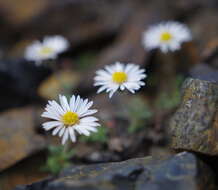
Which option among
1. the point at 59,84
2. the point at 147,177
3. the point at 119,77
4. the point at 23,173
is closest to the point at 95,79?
the point at 119,77

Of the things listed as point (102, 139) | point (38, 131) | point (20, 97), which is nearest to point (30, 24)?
point (20, 97)

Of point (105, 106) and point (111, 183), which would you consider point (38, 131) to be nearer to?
point (105, 106)

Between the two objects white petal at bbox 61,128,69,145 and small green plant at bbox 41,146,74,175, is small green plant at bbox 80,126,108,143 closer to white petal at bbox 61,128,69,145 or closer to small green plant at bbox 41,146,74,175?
small green plant at bbox 41,146,74,175

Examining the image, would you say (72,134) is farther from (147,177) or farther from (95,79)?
→ (95,79)

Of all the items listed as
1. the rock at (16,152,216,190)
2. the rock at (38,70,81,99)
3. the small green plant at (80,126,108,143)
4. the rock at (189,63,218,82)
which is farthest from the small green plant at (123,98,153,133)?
the rock at (16,152,216,190)

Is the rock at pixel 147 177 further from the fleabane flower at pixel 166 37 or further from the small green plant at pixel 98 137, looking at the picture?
the fleabane flower at pixel 166 37
